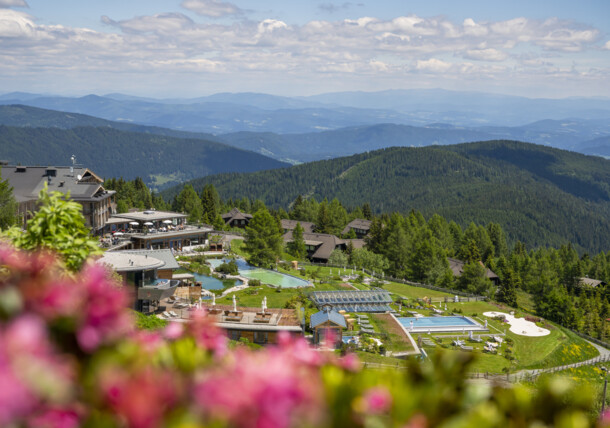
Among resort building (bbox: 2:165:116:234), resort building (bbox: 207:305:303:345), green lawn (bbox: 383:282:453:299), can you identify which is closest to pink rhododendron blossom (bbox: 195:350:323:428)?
resort building (bbox: 207:305:303:345)

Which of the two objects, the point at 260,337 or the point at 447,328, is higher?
the point at 260,337

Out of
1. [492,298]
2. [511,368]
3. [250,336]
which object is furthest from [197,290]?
[492,298]

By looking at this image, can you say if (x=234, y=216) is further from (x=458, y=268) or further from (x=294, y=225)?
(x=458, y=268)

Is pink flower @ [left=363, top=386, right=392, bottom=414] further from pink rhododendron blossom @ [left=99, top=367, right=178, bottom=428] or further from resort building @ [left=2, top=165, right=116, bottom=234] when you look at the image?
resort building @ [left=2, top=165, right=116, bottom=234]

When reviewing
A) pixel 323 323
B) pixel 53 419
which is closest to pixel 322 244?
pixel 323 323

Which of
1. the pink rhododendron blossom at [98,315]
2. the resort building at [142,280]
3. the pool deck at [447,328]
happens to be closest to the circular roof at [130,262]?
the resort building at [142,280]

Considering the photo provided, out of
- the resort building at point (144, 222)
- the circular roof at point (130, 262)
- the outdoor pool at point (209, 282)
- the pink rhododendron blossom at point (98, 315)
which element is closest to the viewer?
the pink rhododendron blossom at point (98, 315)

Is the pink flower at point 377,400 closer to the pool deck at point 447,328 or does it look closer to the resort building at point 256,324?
the resort building at point 256,324
